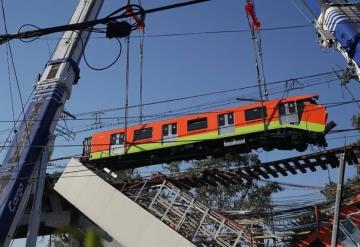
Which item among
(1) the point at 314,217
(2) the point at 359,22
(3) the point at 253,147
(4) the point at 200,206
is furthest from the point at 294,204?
(2) the point at 359,22

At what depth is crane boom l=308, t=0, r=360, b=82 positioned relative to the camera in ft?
30.5

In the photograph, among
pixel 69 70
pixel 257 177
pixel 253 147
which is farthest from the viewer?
pixel 253 147

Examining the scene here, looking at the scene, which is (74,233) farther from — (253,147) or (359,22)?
(253,147)

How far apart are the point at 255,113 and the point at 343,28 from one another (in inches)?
514

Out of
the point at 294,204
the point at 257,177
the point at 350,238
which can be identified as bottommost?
the point at 350,238

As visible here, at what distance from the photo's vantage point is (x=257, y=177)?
18.5 meters

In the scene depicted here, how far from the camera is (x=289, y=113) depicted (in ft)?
71.1

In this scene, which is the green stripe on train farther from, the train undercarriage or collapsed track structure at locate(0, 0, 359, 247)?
collapsed track structure at locate(0, 0, 359, 247)

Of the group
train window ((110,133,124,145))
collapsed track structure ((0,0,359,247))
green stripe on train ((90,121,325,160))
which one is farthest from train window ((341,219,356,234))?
train window ((110,133,124,145))

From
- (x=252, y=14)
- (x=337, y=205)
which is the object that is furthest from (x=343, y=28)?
(x=252, y=14)

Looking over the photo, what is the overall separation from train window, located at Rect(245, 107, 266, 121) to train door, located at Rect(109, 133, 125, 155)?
7.07 m

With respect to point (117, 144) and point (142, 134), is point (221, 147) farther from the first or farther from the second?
point (117, 144)

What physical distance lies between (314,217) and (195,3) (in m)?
12.1

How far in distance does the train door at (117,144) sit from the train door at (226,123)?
559 cm
